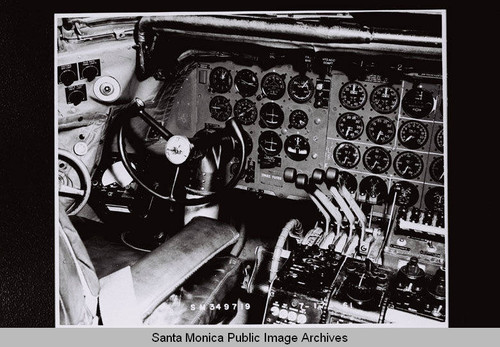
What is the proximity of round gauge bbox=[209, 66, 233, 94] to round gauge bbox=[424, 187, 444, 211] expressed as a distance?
1.55 m

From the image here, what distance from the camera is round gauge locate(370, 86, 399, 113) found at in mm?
2791

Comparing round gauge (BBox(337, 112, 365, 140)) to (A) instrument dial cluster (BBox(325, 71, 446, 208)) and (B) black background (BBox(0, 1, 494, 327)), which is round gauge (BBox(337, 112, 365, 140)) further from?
(B) black background (BBox(0, 1, 494, 327))

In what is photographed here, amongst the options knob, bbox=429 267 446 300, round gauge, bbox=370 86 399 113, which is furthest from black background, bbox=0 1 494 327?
round gauge, bbox=370 86 399 113

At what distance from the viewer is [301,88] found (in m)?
3.00

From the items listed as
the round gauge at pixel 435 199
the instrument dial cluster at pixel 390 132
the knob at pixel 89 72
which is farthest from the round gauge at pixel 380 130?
the knob at pixel 89 72

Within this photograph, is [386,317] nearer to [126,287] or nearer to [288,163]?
[126,287]

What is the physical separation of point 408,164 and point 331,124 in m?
0.59

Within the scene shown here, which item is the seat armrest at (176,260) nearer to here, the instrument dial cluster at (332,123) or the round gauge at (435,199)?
the instrument dial cluster at (332,123)

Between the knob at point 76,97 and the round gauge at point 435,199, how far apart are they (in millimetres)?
2197

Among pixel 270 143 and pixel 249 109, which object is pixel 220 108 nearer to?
pixel 249 109

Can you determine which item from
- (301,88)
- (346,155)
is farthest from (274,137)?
(346,155)

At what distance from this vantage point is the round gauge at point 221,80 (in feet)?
9.74

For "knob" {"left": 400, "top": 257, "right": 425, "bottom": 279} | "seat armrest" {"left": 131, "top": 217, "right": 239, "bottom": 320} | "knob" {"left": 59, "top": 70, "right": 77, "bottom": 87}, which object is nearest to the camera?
"seat armrest" {"left": 131, "top": 217, "right": 239, "bottom": 320}

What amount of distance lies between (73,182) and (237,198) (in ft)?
4.63
